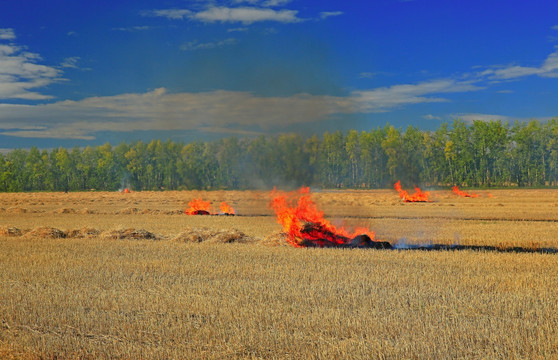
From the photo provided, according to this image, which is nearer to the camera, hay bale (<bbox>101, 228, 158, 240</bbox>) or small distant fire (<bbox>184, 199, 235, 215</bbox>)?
hay bale (<bbox>101, 228, 158, 240</bbox>)

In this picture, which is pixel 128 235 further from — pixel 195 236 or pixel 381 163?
pixel 381 163

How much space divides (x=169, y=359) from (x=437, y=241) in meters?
18.1

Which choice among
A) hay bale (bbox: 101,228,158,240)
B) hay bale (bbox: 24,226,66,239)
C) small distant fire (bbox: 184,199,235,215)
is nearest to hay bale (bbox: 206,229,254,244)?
hay bale (bbox: 101,228,158,240)

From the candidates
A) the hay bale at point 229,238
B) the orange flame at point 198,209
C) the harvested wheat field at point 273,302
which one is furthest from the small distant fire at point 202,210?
the harvested wheat field at point 273,302

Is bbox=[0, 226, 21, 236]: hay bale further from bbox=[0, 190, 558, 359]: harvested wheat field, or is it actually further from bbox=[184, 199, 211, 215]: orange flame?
bbox=[184, 199, 211, 215]: orange flame

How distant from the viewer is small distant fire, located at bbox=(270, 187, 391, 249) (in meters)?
22.1

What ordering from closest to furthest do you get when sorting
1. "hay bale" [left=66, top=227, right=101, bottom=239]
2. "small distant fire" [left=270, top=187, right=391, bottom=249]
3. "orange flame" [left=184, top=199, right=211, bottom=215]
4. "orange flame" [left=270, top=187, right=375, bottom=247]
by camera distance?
"small distant fire" [left=270, top=187, right=391, bottom=249], "orange flame" [left=270, top=187, right=375, bottom=247], "hay bale" [left=66, top=227, right=101, bottom=239], "orange flame" [left=184, top=199, right=211, bottom=215]

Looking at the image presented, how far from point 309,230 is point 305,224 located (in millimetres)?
455

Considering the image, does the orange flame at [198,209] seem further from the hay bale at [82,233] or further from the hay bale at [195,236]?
the hay bale at [195,236]

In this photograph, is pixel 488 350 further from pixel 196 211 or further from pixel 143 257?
pixel 196 211

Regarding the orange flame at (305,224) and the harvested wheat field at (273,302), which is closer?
the harvested wheat field at (273,302)

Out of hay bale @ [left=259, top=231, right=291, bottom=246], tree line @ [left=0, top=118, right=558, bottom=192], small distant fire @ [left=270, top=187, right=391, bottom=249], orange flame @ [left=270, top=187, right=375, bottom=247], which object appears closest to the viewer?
hay bale @ [left=259, top=231, right=291, bottom=246]

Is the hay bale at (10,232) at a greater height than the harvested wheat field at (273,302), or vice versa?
the hay bale at (10,232)

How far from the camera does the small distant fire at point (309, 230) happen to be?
2212 cm
